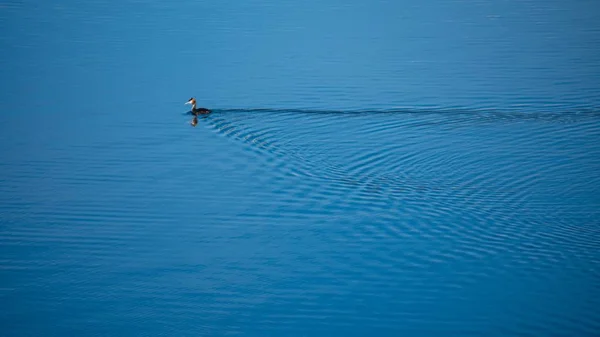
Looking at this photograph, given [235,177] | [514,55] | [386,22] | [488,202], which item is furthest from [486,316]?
[386,22]

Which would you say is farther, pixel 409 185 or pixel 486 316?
pixel 409 185

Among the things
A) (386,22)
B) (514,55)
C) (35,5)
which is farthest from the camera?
(35,5)

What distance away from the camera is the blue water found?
8070 millimetres

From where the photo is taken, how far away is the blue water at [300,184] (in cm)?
807

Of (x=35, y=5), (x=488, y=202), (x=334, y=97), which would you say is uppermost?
(x=35, y=5)

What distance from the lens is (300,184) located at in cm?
1104

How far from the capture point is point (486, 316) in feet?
25.6

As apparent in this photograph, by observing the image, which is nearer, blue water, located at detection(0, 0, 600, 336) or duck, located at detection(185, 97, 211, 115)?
blue water, located at detection(0, 0, 600, 336)

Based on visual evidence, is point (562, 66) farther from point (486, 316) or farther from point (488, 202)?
point (486, 316)

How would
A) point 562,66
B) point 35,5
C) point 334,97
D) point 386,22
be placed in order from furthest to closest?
point 35,5
point 386,22
point 562,66
point 334,97

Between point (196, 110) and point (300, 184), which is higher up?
point (196, 110)

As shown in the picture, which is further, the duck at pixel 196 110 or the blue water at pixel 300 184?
the duck at pixel 196 110

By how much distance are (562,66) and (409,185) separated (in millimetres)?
7790

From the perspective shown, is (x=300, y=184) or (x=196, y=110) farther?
(x=196, y=110)
